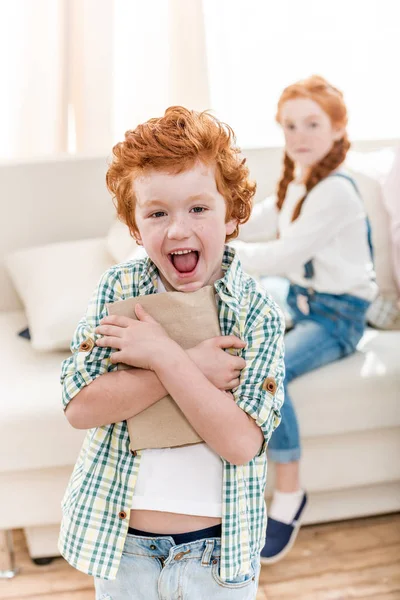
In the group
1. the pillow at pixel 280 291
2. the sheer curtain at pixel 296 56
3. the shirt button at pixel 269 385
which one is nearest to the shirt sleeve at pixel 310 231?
the pillow at pixel 280 291

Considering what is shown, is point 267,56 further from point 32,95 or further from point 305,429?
point 305,429

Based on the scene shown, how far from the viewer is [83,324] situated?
1.06 meters

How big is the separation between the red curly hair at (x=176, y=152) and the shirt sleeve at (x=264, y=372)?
0.16 meters

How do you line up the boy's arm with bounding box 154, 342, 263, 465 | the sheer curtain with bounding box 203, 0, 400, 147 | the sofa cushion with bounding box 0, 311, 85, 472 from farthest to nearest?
the sheer curtain with bounding box 203, 0, 400, 147, the sofa cushion with bounding box 0, 311, 85, 472, the boy's arm with bounding box 154, 342, 263, 465

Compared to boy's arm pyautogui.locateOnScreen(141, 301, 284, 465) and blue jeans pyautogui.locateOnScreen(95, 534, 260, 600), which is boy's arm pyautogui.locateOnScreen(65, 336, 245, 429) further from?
blue jeans pyautogui.locateOnScreen(95, 534, 260, 600)

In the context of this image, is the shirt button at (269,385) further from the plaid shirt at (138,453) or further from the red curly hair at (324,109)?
the red curly hair at (324,109)

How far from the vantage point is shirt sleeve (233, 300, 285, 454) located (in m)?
1.01

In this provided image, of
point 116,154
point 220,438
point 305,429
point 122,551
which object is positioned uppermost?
point 116,154

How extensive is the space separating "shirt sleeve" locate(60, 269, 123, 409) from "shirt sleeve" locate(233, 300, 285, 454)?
0.59 ft

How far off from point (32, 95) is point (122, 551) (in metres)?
2.05

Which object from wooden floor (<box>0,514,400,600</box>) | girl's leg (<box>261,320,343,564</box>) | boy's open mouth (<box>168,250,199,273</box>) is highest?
boy's open mouth (<box>168,250,199,273</box>)

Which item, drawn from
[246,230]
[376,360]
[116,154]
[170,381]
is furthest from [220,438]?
[246,230]

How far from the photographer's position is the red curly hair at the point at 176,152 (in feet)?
3.24

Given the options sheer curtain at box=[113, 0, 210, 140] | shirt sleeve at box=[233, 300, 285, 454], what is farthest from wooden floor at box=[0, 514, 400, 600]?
sheer curtain at box=[113, 0, 210, 140]
